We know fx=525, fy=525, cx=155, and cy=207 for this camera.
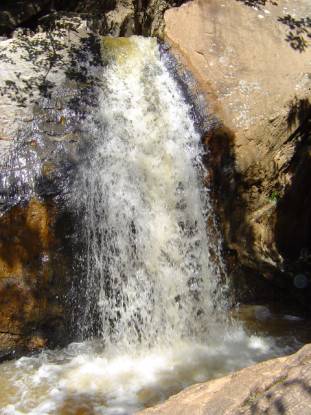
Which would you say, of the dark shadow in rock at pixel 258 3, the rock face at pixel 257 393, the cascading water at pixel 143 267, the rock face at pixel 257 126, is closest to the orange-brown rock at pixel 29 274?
the cascading water at pixel 143 267

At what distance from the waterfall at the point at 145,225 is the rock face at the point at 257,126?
33 centimetres

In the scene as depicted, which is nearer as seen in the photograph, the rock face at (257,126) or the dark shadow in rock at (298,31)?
the rock face at (257,126)

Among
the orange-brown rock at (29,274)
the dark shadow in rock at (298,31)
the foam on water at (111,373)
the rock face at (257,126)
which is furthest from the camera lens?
the dark shadow in rock at (298,31)

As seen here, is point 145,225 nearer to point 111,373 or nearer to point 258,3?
point 111,373

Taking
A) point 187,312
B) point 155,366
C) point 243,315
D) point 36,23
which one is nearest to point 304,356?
point 155,366

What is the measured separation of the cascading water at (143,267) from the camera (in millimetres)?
4754

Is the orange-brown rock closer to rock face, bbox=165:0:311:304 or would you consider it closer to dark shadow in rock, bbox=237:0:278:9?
rock face, bbox=165:0:311:304

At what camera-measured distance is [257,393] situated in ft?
6.95

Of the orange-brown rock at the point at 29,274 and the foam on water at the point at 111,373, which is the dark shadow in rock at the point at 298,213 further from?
the orange-brown rock at the point at 29,274

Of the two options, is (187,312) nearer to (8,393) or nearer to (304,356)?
(8,393)

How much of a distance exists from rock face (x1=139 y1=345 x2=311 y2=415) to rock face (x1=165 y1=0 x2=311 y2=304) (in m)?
3.21

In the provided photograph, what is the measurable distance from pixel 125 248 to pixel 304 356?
2.97m

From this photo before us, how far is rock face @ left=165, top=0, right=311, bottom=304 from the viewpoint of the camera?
5.38 metres

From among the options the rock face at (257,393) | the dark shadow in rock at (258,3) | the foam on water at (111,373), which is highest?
the dark shadow in rock at (258,3)
